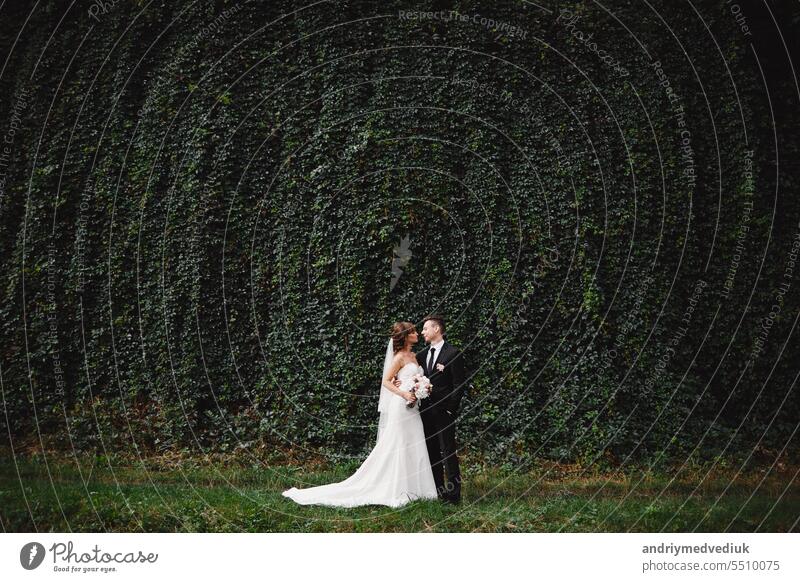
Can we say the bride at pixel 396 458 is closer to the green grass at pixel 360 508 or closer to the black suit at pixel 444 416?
the black suit at pixel 444 416

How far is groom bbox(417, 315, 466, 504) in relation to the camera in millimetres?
8352

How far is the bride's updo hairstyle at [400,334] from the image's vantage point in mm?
8680

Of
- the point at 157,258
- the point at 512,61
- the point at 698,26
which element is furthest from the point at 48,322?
the point at 698,26

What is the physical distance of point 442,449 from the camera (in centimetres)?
839

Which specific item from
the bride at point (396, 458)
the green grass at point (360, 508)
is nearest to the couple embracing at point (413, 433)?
the bride at point (396, 458)

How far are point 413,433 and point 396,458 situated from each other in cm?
33

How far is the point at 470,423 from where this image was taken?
11.0m

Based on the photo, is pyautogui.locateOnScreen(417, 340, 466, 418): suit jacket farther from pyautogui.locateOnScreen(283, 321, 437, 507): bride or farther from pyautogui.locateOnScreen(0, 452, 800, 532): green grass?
pyautogui.locateOnScreen(0, 452, 800, 532): green grass

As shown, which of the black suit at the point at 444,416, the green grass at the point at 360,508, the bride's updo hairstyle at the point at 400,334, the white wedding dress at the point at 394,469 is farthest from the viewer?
the bride's updo hairstyle at the point at 400,334

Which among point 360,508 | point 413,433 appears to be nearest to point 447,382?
point 413,433

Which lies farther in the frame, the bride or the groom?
the bride

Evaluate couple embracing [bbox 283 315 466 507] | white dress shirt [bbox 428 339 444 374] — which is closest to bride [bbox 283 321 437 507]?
couple embracing [bbox 283 315 466 507]
